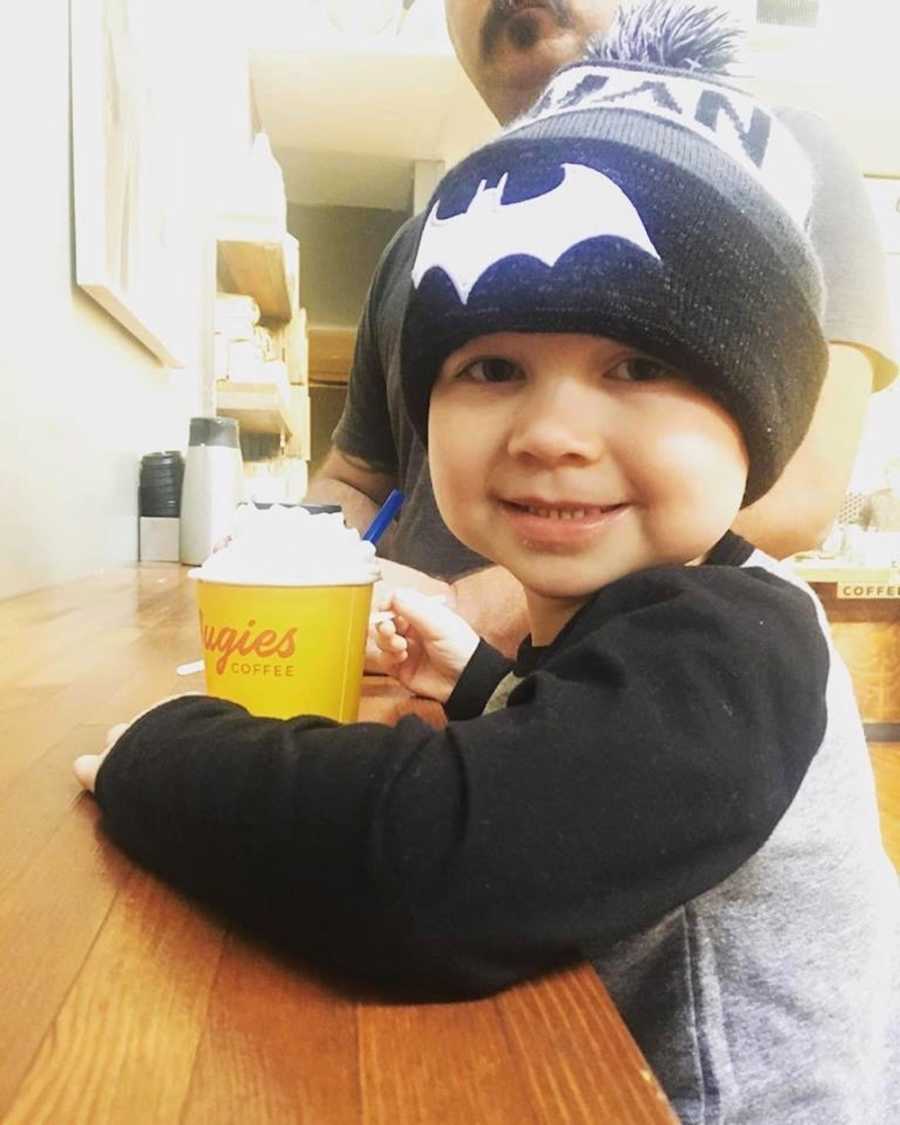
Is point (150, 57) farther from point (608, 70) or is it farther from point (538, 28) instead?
point (608, 70)

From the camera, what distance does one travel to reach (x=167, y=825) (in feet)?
1.37

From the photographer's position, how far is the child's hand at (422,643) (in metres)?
0.74

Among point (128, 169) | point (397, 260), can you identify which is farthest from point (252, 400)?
→ point (397, 260)

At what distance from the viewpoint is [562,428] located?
1.67 ft

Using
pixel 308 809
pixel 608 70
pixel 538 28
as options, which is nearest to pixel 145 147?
pixel 538 28

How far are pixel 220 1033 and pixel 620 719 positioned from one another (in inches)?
7.2

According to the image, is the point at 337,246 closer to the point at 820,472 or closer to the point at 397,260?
the point at 397,260

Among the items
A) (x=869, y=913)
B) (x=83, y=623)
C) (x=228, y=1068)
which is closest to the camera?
(x=228, y=1068)

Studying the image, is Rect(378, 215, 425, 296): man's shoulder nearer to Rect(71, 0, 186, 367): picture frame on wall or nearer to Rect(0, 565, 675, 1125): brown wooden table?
Rect(71, 0, 186, 367): picture frame on wall

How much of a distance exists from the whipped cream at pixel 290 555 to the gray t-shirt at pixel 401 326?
18cm

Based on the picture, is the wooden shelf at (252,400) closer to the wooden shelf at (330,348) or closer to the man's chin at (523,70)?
the wooden shelf at (330,348)

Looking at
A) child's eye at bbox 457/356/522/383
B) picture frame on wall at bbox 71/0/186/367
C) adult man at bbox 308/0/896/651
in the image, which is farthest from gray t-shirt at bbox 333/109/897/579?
picture frame on wall at bbox 71/0/186/367

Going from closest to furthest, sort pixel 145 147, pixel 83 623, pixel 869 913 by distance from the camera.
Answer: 1. pixel 869 913
2. pixel 83 623
3. pixel 145 147

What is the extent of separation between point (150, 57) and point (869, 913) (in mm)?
2221
